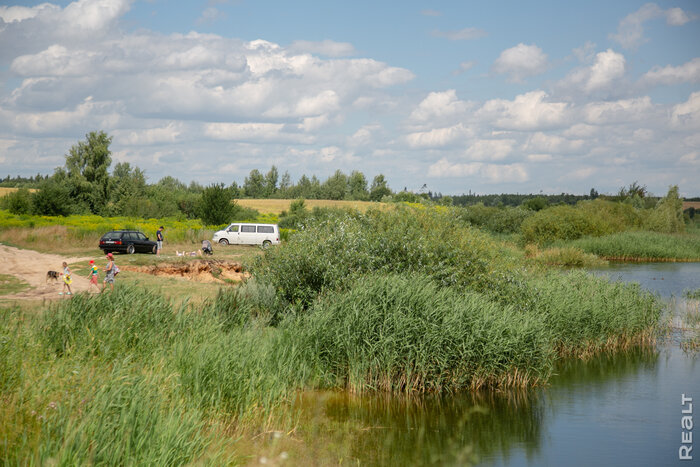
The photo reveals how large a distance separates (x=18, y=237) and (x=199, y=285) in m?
21.3

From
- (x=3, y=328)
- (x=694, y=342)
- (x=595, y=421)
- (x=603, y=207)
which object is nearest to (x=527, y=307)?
(x=595, y=421)

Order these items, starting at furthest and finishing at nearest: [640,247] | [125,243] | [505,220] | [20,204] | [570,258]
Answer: [505,220]
[20,204]
[640,247]
[570,258]
[125,243]

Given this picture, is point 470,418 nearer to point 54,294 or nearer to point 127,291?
point 127,291

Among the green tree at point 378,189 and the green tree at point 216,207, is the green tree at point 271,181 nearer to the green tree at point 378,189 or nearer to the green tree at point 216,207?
the green tree at point 378,189

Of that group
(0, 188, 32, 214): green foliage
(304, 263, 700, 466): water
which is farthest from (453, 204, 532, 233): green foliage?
(304, 263, 700, 466): water

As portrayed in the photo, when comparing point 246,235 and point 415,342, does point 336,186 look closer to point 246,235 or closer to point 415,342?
point 246,235

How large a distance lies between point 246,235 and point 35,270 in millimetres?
15883

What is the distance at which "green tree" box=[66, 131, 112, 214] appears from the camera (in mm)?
64062

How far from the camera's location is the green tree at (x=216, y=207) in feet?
156

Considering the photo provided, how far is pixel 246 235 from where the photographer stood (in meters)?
39.7

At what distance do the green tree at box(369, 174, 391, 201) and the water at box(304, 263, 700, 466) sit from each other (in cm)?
8927

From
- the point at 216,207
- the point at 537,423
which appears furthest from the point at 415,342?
the point at 216,207

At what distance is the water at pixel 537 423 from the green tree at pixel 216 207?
36.7 metres

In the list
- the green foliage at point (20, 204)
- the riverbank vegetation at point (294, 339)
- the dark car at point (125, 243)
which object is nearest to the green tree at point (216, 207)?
the dark car at point (125, 243)
